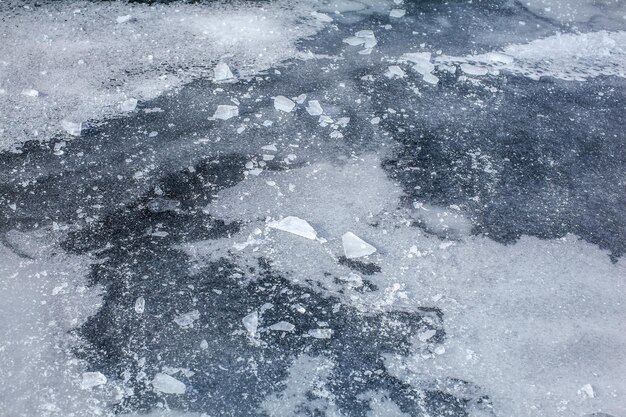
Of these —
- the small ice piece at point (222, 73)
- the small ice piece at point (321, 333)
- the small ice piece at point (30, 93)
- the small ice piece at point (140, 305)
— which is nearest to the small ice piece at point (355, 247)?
the small ice piece at point (321, 333)

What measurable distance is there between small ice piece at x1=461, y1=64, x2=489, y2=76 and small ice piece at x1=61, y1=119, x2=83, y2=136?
2.62m

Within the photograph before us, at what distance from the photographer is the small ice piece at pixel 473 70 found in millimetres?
3869

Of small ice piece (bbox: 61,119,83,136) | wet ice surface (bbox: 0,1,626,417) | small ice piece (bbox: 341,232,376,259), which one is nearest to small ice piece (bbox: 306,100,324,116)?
wet ice surface (bbox: 0,1,626,417)

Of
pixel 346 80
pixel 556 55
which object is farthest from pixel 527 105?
pixel 346 80

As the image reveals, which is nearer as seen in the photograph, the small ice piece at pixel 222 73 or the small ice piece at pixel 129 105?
the small ice piece at pixel 129 105

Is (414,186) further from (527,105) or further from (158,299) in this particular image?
(158,299)

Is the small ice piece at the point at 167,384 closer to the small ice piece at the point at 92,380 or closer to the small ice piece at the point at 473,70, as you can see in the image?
the small ice piece at the point at 92,380

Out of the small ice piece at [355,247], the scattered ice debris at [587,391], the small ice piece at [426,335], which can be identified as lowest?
the scattered ice debris at [587,391]

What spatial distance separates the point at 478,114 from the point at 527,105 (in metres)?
0.41

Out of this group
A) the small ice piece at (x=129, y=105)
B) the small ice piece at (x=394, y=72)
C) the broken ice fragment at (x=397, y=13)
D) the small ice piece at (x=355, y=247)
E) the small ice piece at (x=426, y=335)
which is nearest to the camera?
the small ice piece at (x=426, y=335)

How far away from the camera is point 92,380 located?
2.08 metres

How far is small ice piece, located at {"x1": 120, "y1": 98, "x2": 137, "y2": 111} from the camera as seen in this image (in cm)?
328

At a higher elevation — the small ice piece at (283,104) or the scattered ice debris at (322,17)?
the scattered ice debris at (322,17)

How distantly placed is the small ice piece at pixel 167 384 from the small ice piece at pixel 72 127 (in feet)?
5.42
